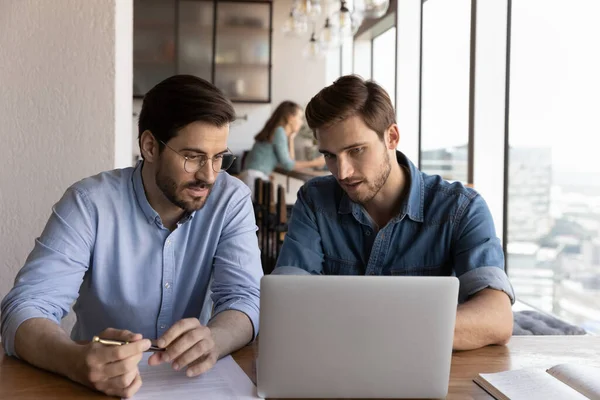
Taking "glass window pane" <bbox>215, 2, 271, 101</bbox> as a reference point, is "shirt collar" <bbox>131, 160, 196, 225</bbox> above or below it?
below

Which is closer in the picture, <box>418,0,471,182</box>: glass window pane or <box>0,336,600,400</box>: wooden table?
<box>0,336,600,400</box>: wooden table

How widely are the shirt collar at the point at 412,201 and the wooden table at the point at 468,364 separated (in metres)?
0.42

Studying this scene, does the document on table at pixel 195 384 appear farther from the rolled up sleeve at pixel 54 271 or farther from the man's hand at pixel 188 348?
the rolled up sleeve at pixel 54 271

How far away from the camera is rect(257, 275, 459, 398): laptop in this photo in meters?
1.11

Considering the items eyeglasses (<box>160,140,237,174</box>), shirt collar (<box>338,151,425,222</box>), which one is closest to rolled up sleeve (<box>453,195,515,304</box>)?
shirt collar (<box>338,151,425,222</box>)

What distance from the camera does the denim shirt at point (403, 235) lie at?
184cm

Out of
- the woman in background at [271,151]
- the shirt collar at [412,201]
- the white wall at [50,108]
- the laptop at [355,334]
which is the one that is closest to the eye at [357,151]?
the shirt collar at [412,201]

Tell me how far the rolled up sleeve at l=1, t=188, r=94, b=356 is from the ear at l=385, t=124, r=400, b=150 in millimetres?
816

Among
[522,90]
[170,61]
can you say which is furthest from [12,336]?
[170,61]

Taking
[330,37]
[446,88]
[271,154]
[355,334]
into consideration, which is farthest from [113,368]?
[271,154]

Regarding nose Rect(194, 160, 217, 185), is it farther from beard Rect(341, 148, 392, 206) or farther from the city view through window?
the city view through window

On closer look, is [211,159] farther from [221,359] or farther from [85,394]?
[85,394]

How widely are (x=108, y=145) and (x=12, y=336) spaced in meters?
1.25

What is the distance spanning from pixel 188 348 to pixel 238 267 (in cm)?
50
